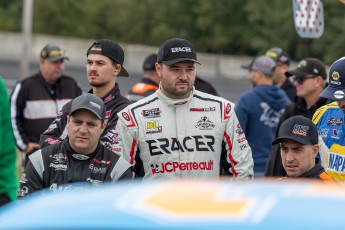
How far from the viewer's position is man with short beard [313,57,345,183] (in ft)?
24.9

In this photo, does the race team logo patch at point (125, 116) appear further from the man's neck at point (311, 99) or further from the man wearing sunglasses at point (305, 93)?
the man's neck at point (311, 99)

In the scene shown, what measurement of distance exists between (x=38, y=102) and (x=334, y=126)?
15.4 feet

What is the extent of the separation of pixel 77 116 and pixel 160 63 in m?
0.74

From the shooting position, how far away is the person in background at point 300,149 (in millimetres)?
7145

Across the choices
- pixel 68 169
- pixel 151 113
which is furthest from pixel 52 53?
pixel 68 169

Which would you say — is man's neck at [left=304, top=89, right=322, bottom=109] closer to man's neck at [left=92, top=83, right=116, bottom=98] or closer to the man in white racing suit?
man's neck at [left=92, top=83, right=116, bottom=98]

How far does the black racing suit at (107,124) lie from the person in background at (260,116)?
3.24 metres

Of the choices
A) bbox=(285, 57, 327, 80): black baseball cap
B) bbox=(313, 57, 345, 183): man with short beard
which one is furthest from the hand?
bbox=(313, 57, 345, 183): man with short beard

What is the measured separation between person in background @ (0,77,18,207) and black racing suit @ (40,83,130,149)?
1.33 meters

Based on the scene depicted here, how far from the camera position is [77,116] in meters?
6.70

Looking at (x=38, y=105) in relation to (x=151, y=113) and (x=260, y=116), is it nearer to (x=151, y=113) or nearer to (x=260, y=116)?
(x=260, y=116)

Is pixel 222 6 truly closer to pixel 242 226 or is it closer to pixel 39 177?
pixel 39 177

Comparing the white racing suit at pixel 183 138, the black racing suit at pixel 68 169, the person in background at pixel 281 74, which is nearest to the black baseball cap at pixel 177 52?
the white racing suit at pixel 183 138

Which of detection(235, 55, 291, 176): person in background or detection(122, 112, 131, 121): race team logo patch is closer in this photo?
detection(122, 112, 131, 121): race team logo patch
